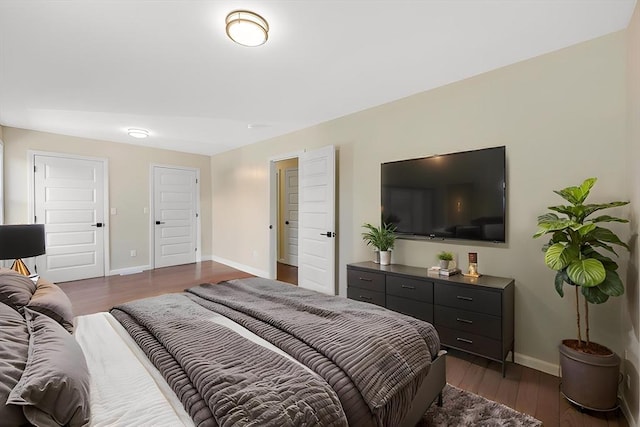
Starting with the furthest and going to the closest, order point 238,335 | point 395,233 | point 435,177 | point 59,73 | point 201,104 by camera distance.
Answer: point 201,104 → point 395,233 → point 435,177 → point 59,73 → point 238,335

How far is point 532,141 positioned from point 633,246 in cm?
99

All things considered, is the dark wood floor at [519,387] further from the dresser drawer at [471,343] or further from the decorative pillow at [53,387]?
the decorative pillow at [53,387]

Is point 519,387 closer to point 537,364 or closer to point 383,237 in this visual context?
point 537,364

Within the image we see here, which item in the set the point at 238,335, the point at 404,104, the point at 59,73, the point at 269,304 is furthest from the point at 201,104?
the point at 238,335

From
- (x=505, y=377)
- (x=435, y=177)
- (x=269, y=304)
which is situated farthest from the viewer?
(x=435, y=177)

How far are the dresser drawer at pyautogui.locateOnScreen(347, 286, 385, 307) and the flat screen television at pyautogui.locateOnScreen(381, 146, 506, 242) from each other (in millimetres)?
704

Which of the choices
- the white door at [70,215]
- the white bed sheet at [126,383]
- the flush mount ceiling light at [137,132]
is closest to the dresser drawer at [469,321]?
the white bed sheet at [126,383]

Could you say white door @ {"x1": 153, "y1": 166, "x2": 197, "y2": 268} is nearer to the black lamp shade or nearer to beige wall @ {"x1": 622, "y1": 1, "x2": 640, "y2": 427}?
the black lamp shade

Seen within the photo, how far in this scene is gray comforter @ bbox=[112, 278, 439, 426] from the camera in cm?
98

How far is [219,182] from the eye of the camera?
21.6ft

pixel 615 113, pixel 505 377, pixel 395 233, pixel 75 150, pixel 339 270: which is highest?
pixel 75 150

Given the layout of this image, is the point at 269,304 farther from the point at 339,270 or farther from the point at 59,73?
the point at 59,73

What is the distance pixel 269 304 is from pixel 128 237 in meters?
4.95

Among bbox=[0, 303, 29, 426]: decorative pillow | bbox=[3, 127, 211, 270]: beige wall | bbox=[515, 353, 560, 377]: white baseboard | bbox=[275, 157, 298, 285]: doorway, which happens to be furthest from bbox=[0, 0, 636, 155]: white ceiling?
bbox=[275, 157, 298, 285]: doorway
